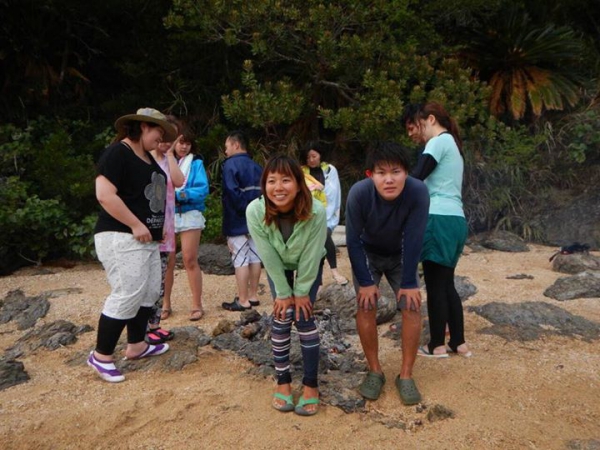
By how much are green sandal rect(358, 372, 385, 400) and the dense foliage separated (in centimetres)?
463

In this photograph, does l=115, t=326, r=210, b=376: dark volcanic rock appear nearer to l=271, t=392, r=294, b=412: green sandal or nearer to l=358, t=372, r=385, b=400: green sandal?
l=271, t=392, r=294, b=412: green sandal

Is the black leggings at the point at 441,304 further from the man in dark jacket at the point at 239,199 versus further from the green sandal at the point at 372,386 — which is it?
the man in dark jacket at the point at 239,199

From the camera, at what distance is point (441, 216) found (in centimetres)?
329

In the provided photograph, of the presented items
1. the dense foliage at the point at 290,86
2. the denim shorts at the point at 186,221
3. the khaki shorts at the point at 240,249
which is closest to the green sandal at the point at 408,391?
the khaki shorts at the point at 240,249

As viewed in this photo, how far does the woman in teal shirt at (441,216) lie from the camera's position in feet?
10.7

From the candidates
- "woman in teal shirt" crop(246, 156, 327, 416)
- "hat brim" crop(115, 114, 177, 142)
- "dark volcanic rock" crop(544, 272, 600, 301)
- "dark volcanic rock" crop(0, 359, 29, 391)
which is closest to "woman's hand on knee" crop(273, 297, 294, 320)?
"woman in teal shirt" crop(246, 156, 327, 416)

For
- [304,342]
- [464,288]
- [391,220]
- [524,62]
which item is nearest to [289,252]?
[304,342]

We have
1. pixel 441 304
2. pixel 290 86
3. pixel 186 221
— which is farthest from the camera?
pixel 290 86

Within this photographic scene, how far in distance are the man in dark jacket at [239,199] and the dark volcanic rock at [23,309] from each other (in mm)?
1658

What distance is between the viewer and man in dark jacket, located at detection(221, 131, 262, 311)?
452 cm

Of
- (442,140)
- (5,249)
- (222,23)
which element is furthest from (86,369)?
(222,23)

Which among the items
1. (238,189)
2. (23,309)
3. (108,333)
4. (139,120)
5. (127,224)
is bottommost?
(23,309)

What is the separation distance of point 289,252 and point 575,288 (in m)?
3.38

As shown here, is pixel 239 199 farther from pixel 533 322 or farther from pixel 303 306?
pixel 533 322
